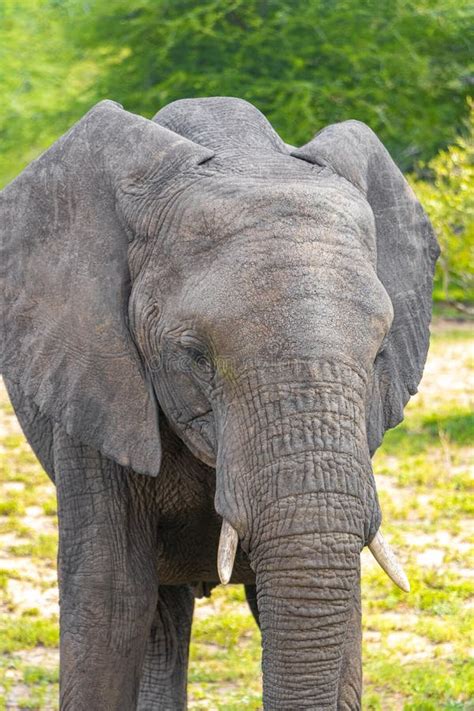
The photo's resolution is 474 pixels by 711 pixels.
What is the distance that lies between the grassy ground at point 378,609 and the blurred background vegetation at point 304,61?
9.79m

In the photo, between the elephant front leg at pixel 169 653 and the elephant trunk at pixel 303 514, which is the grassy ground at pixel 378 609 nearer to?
the elephant front leg at pixel 169 653

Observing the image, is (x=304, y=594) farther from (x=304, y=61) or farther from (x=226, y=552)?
(x=304, y=61)

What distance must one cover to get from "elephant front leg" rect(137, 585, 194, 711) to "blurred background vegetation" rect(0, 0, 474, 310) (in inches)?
552

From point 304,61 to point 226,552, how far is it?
16.9m

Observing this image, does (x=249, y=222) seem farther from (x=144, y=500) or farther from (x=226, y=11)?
(x=226, y=11)

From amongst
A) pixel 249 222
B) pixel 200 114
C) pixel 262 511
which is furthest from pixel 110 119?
pixel 262 511

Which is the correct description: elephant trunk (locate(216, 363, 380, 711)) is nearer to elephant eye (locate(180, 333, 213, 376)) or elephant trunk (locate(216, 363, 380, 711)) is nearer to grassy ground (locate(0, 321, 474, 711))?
elephant eye (locate(180, 333, 213, 376))

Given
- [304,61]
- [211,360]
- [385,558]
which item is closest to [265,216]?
[211,360]

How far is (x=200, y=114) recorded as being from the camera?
410 centimetres

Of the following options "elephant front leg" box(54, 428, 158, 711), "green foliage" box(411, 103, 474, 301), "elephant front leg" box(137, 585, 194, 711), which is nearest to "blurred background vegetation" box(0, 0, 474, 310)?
"green foliage" box(411, 103, 474, 301)

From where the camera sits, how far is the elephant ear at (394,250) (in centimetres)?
392

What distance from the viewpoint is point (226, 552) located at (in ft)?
10.9

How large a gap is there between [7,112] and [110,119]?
2040 cm

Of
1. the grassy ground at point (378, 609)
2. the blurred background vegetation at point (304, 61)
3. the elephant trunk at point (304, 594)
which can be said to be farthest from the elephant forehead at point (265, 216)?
the blurred background vegetation at point (304, 61)
